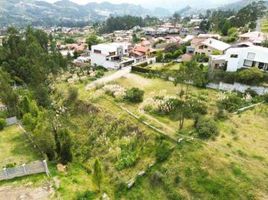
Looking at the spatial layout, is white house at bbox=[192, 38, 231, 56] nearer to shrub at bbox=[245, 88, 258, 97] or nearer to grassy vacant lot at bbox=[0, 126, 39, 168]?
shrub at bbox=[245, 88, 258, 97]

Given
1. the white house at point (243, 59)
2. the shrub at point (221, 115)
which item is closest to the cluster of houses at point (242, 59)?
the white house at point (243, 59)

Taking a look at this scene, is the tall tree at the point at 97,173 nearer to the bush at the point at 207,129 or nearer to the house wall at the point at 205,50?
the bush at the point at 207,129

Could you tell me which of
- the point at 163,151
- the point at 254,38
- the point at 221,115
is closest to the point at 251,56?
the point at 221,115

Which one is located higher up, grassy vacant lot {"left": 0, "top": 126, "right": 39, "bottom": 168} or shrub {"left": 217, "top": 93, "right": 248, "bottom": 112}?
shrub {"left": 217, "top": 93, "right": 248, "bottom": 112}

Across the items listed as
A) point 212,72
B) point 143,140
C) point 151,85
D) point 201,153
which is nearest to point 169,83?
point 151,85

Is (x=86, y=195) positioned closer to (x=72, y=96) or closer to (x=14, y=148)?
(x=14, y=148)

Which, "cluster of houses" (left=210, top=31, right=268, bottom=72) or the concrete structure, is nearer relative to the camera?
"cluster of houses" (left=210, top=31, right=268, bottom=72)

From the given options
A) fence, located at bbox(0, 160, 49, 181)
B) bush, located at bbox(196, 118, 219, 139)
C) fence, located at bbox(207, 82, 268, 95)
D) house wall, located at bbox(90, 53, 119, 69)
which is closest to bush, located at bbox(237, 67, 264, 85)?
fence, located at bbox(207, 82, 268, 95)
